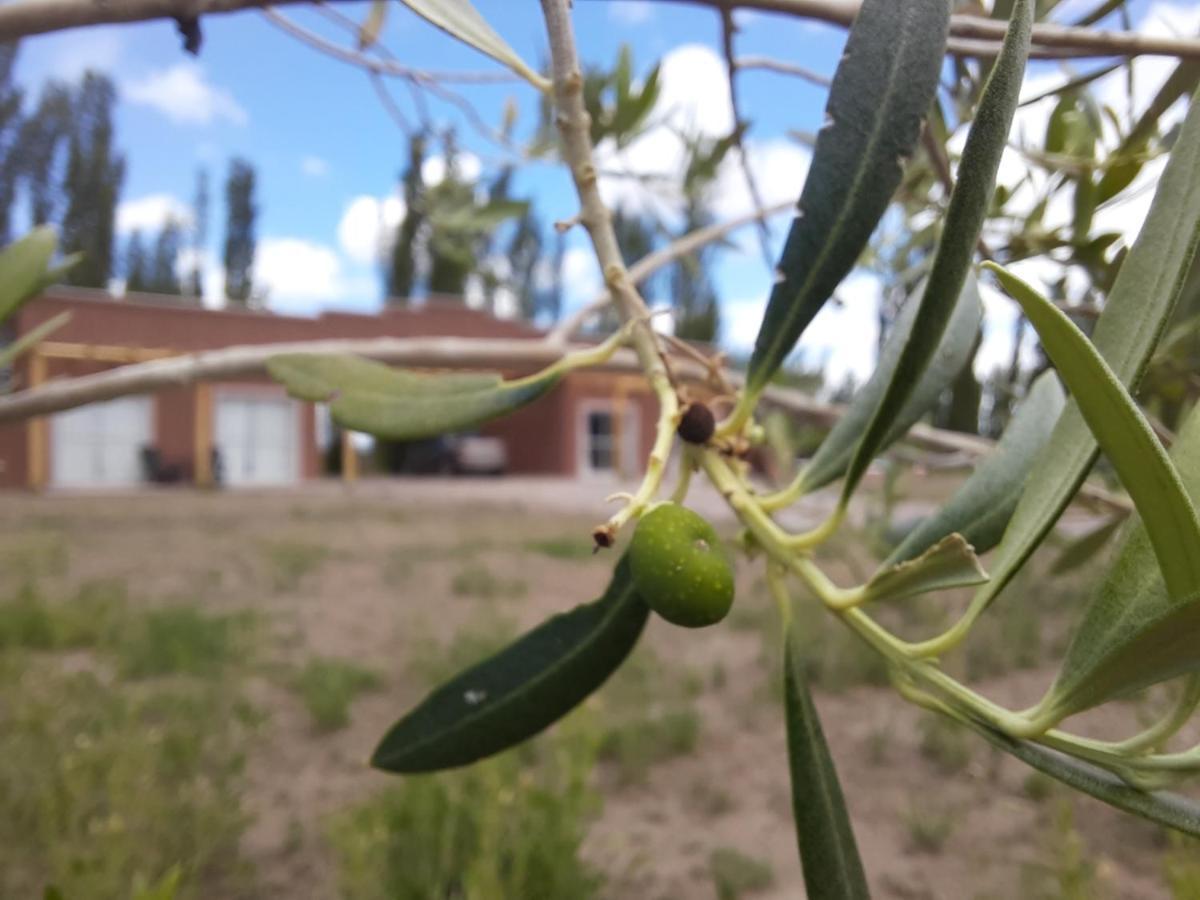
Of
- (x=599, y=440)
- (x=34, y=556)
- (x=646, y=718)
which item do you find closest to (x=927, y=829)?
(x=646, y=718)

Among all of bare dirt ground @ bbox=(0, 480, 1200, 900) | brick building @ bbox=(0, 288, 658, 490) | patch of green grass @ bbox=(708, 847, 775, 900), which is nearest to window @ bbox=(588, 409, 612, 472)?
brick building @ bbox=(0, 288, 658, 490)

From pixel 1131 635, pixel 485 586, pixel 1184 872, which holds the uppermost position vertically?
pixel 1131 635

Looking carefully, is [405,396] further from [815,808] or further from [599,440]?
[599,440]

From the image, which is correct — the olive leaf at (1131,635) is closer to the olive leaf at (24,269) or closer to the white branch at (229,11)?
the white branch at (229,11)

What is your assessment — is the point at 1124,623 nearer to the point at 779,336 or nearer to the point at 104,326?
the point at 779,336

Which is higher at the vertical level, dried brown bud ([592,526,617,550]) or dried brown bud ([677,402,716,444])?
dried brown bud ([677,402,716,444])

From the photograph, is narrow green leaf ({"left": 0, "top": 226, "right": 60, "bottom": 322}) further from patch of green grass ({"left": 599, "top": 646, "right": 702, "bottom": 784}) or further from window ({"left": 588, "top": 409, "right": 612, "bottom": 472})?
window ({"left": 588, "top": 409, "right": 612, "bottom": 472})

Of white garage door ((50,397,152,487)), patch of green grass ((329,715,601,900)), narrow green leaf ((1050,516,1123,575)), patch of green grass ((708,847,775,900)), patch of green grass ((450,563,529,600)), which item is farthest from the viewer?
white garage door ((50,397,152,487))
